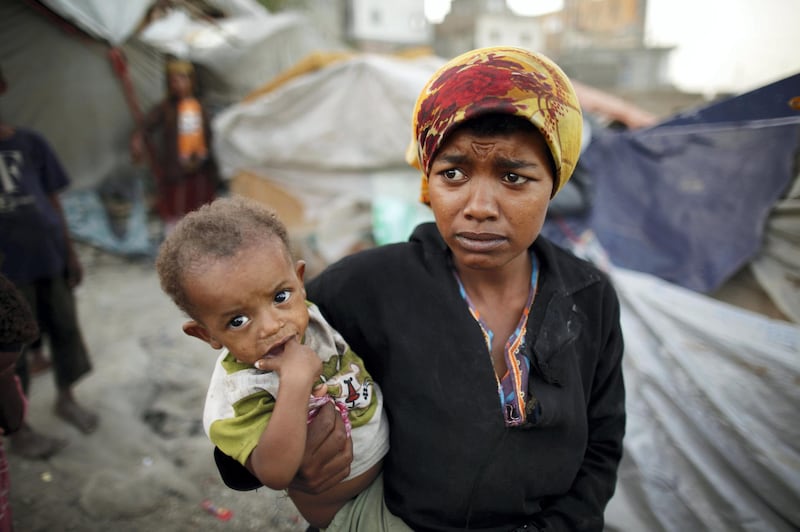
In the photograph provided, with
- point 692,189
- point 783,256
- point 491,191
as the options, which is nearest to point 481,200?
point 491,191

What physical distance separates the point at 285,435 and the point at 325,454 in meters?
0.14

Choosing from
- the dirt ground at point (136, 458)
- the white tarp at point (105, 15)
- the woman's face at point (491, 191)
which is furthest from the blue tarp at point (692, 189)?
the white tarp at point (105, 15)

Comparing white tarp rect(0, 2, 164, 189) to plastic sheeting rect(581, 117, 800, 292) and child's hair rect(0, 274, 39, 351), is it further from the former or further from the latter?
plastic sheeting rect(581, 117, 800, 292)

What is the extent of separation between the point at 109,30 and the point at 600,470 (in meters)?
6.30

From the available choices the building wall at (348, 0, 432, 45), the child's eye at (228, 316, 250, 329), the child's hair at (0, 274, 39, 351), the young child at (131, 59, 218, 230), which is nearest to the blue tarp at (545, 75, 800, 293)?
the child's eye at (228, 316, 250, 329)

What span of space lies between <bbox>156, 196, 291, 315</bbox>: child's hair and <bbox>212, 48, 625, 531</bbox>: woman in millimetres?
285

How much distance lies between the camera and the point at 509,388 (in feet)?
3.64

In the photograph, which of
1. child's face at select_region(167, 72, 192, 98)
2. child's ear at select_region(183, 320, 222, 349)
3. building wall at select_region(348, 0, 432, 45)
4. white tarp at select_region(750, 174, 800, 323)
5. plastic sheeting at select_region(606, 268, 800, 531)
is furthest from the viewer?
building wall at select_region(348, 0, 432, 45)

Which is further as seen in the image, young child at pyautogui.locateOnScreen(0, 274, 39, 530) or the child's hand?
young child at pyautogui.locateOnScreen(0, 274, 39, 530)

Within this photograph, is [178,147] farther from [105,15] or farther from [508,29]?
[508,29]

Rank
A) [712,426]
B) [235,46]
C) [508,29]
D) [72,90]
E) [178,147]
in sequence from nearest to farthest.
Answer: [712,426] < [72,90] < [178,147] < [235,46] < [508,29]

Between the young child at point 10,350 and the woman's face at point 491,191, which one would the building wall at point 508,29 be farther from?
the young child at point 10,350

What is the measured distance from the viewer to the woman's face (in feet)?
3.16

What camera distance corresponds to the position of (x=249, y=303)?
993 millimetres
